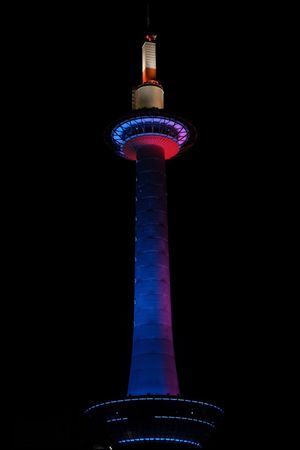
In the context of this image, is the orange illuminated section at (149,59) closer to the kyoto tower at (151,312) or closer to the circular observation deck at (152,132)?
the kyoto tower at (151,312)

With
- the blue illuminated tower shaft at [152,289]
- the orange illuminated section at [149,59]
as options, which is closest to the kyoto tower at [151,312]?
the blue illuminated tower shaft at [152,289]

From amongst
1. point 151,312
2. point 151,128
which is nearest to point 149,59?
point 151,128

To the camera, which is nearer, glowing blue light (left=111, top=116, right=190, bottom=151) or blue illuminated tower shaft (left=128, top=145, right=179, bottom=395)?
blue illuminated tower shaft (left=128, top=145, right=179, bottom=395)

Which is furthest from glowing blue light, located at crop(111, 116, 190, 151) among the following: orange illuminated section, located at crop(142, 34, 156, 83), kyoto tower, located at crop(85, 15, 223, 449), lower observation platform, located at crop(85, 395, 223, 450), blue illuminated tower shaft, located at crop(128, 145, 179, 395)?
lower observation platform, located at crop(85, 395, 223, 450)

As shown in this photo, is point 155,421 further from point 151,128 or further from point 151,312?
point 151,128

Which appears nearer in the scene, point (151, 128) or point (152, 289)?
point (152, 289)

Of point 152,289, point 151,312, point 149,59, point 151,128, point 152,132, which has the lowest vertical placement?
point 151,312

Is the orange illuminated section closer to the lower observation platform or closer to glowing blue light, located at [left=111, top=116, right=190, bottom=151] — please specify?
glowing blue light, located at [left=111, top=116, right=190, bottom=151]

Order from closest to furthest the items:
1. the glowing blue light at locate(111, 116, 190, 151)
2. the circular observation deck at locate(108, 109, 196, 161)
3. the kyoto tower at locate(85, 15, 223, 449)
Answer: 1. the kyoto tower at locate(85, 15, 223, 449)
2. the circular observation deck at locate(108, 109, 196, 161)
3. the glowing blue light at locate(111, 116, 190, 151)
